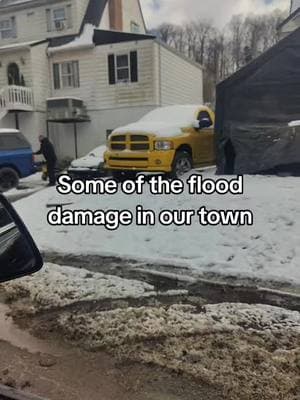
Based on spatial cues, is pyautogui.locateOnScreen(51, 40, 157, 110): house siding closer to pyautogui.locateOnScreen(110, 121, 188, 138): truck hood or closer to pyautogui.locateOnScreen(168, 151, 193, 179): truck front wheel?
pyautogui.locateOnScreen(110, 121, 188, 138): truck hood

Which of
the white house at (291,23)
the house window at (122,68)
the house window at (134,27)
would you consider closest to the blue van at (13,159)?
the house window at (122,68)

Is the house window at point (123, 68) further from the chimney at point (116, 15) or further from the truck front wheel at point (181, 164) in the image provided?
the truck front wheel at point (181, 164)

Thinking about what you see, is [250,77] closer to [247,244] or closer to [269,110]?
[269,110]

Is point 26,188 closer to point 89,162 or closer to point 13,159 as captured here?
point 13,159

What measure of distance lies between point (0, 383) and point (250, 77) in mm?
8924

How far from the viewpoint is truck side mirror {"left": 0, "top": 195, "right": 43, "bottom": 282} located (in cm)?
237

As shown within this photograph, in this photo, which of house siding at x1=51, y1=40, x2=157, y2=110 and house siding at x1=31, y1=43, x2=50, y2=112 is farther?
house siding at x1=31, y1=43, x2=50, y2=112

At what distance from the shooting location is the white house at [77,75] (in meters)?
19.8

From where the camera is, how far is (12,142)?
42.1 ft

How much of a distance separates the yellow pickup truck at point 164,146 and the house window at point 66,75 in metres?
11.8

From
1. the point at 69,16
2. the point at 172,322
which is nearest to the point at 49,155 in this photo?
the point at 172,322

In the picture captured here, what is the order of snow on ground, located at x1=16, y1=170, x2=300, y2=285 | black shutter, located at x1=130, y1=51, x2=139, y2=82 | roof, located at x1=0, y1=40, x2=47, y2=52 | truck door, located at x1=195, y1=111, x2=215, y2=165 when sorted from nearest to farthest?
snow on ground, located at x1=16, y1=170, x2=300, y2=285
truck door, located at x1=195, y1=111, x2=215, y2=165
black shutter, located at x1=130, y1=51, x2=139, y2=82
roof, located at x1=0, y1=40, x2=47, y2=52

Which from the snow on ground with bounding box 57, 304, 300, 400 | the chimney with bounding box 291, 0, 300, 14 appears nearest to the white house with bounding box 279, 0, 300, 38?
the chimney with bounding box 291, 0, 300, 14

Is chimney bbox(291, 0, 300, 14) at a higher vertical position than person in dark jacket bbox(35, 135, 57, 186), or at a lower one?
higher
